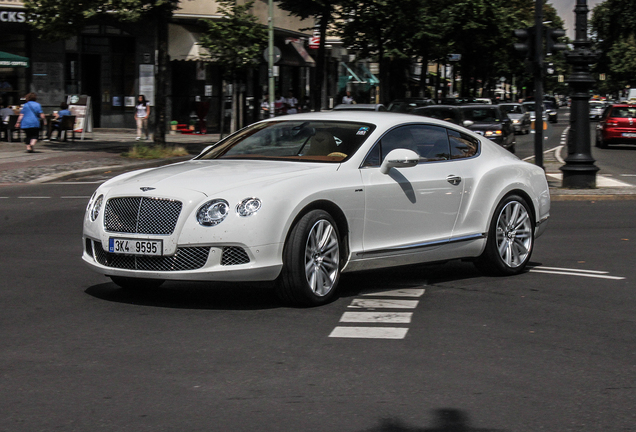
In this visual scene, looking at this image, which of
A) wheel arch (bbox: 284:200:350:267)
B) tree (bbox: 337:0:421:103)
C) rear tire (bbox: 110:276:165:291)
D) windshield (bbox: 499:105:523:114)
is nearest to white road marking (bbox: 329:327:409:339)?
wheel arch (bbox: 284:200:350:267)

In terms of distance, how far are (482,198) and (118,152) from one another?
61.5ft

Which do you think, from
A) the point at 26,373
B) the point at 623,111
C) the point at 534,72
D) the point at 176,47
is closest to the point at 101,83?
the point at 176,47

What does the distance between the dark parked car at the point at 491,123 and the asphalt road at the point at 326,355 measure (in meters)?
19.6

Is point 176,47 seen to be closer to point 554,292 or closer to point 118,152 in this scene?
point 118,152

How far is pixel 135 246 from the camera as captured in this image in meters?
6.64

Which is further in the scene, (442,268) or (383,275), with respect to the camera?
(442,268)

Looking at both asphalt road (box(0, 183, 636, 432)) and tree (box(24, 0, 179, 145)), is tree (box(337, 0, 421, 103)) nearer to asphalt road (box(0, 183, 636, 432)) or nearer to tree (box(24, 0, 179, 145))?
tree (box(24, 0, 179, 145))

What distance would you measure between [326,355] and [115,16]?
20543mm

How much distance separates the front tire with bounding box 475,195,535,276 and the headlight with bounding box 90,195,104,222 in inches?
130

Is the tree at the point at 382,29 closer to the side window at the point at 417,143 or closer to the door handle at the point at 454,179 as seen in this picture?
the side window at the point at 417,143

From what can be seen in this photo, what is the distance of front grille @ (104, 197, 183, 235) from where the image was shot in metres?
6.57

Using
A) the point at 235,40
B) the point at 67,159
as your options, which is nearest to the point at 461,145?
the point at 67,159

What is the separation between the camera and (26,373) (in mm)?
4996

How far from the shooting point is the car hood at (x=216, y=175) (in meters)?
6.66
